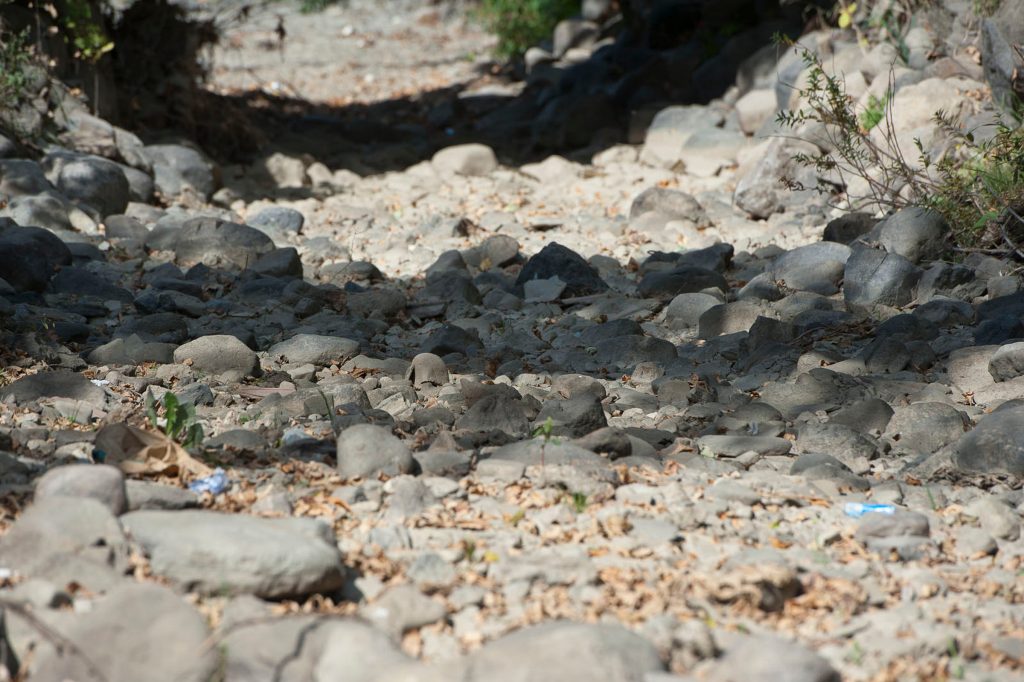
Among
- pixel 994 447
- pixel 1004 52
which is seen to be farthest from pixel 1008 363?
pixel 1004 52

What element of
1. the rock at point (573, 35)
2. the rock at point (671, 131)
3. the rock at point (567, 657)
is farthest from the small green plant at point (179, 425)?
the rock at point (573, 35)

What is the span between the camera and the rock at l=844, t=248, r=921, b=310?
5.46 meters

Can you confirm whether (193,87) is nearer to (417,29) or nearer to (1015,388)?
(1015,388)

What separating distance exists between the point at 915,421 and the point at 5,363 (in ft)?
11.6

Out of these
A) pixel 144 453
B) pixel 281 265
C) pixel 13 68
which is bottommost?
pixel 281 265

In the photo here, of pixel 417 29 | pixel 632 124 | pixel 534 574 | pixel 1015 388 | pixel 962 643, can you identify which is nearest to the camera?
pixel 962 643

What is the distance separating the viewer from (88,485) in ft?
9.51

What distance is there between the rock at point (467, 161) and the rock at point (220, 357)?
5060 mm

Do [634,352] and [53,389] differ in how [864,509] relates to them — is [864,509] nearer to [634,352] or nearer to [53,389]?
[634,352]

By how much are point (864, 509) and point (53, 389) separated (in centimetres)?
287

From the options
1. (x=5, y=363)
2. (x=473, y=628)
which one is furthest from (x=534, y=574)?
(x=5, y=363)

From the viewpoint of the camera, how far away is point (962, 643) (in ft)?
8.71

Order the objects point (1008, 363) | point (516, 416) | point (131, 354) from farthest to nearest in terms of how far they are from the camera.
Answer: point (131, 354) → point (1008, 363) → point (516, 416)

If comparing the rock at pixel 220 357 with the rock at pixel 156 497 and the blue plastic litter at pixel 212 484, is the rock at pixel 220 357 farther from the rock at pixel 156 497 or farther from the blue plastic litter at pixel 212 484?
the rock at pixel 156 497
